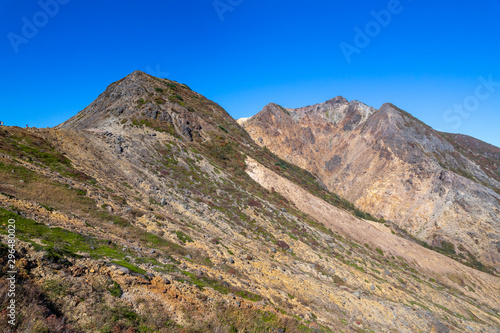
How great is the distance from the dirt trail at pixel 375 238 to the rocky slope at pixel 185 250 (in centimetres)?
31

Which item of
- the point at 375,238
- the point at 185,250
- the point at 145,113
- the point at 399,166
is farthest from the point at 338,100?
the point at 185,250

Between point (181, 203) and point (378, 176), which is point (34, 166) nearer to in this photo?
point (181, 203)

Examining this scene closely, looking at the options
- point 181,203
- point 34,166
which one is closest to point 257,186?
point 181,203

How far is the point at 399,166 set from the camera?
83.4m

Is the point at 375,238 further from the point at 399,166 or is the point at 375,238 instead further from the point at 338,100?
the point at 338,100

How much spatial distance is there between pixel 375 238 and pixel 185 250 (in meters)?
40.6

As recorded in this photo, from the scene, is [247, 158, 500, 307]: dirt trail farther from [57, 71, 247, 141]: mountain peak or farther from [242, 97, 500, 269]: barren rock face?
[57, 71, 247, 141]: mountain peak

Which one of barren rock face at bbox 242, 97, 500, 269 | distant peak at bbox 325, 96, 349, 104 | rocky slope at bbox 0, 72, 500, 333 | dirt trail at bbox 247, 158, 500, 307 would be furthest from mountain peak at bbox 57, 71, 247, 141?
distant peak at bbox 325, 96, 349, 104

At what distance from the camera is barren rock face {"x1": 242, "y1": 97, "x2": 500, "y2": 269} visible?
204ft

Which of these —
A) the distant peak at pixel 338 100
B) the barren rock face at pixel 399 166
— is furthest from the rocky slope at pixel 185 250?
the distant peak at pixel 338 100

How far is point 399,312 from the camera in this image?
73.2 feet

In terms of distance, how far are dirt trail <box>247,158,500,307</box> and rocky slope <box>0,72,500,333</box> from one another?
0.31m

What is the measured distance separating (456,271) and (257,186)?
137ft

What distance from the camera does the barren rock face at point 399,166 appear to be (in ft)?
204
